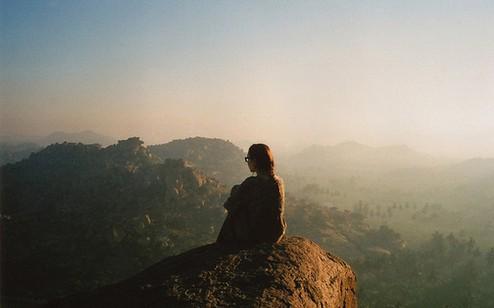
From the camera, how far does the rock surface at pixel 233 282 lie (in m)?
3.93

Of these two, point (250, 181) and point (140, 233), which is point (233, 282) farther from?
point (140, 233)

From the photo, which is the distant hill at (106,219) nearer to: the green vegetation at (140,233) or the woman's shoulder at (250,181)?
the green vegetation at (140,233)

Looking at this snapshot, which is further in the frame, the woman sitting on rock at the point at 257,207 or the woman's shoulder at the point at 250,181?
the woman's shoulder at the point at 250,181

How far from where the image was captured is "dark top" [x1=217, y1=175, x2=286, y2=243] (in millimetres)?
5898

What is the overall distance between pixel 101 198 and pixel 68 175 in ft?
88.9

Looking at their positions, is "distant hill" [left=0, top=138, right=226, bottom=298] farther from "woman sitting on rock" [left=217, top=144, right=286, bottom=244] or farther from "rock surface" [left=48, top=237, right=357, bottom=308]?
"rock surface" [left=48, top=237, right=357, bottom=308]

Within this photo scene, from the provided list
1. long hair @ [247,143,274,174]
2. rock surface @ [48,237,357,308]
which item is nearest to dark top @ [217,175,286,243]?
long hair @ [247,143,274,174]

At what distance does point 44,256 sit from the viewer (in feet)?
216

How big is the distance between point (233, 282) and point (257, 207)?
5.74 feet

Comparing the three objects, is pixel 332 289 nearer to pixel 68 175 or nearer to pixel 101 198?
pixel 101 198

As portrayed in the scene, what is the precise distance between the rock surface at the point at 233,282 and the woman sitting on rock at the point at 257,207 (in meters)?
0.27

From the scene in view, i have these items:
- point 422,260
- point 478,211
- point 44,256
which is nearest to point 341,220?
point 422,260

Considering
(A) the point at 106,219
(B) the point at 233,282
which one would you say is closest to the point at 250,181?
(B) the point at 233,282

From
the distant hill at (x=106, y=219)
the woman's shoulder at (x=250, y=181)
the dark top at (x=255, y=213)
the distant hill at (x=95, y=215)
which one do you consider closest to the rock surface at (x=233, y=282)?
the dark top at (x=255, y=213)
